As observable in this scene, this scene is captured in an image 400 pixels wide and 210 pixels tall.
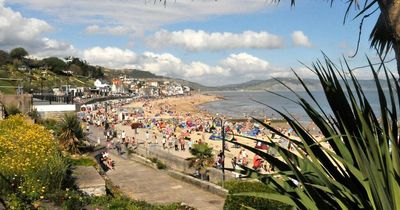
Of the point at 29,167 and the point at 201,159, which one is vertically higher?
the point at 29,167

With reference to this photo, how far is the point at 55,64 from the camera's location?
147 metres

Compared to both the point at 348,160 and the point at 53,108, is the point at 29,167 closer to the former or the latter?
the point at 348,160

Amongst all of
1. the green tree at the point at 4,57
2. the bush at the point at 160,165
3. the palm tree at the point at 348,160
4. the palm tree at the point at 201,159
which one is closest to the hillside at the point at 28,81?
the green tree at the point at 4,57

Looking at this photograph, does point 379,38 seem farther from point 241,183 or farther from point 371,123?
point 241,183

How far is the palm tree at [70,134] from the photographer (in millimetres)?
19422

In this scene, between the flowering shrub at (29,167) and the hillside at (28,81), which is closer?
the flowering shrub at (29,167)

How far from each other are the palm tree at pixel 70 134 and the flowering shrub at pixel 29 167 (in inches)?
340

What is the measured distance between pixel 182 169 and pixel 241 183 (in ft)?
34.6

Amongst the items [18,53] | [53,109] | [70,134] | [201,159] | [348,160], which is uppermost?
[18,53]

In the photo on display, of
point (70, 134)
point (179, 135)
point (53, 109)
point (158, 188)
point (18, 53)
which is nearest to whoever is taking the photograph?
point (158, 188)

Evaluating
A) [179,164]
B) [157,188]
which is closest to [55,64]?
[179,164]

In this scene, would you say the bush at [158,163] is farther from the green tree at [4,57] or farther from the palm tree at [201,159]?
the green tree at [4,57]

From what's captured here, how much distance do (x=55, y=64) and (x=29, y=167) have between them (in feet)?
478

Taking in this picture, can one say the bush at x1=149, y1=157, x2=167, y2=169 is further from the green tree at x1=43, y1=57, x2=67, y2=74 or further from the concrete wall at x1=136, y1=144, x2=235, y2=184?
the green tree at x1=43, y1=57, x2=67, y2=74
